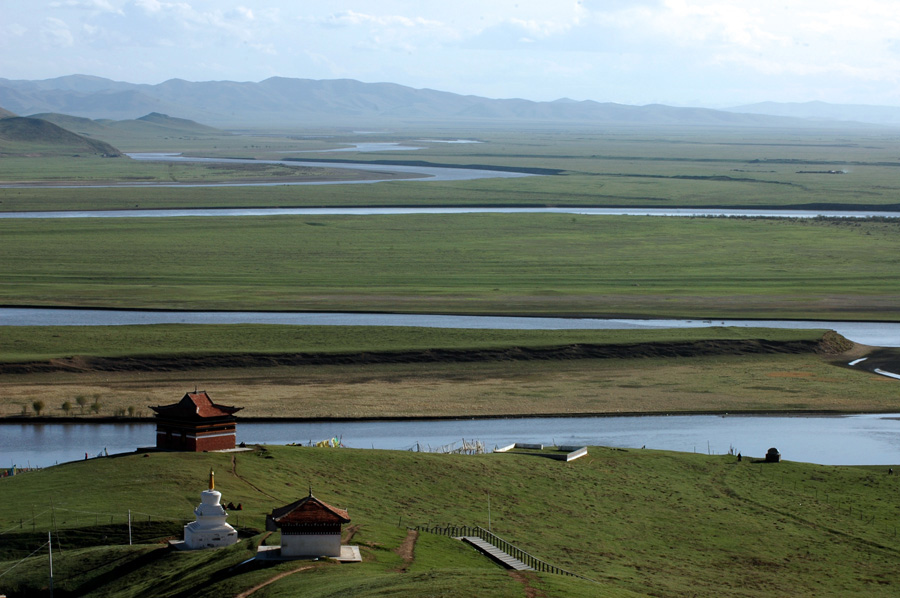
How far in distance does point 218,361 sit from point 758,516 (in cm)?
3476

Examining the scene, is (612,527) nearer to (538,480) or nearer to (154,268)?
(538,480)

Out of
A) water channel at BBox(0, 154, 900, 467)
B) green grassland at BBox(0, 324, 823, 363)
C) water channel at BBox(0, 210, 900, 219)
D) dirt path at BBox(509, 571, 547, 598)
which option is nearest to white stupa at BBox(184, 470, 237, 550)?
dirt path at BBox(509, 571, 547, 598)

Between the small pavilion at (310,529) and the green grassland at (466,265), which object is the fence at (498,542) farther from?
the green grassland at (466,265)

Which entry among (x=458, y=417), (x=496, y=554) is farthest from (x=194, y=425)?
(x=458, y=417)

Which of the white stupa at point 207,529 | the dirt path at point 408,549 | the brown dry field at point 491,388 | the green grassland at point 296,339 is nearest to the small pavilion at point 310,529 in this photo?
the dirt path at point 408,549

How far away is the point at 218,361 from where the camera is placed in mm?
64500

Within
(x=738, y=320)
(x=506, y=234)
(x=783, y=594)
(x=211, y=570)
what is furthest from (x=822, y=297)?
(x=211, y=570)

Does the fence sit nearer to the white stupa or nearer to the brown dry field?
the white stupa

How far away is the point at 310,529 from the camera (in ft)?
89.5

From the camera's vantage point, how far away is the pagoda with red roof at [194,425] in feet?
128

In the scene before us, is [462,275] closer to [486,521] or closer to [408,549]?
[486,521]

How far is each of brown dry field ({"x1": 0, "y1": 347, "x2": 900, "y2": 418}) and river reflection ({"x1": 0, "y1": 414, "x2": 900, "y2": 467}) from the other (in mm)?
1330

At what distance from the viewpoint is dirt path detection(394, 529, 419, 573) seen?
27.8 meters

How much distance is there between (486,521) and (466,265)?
6660 centimetres
